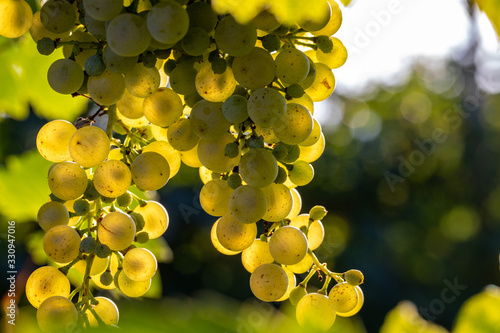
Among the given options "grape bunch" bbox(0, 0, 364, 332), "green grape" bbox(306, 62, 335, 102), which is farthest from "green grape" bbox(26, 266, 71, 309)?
"green grape" bbox(306, 62, 335, 102)

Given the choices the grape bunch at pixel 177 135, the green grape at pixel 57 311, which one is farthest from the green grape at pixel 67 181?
the green grape at pixel 57 311

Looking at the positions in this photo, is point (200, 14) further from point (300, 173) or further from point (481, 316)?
point (481, 316)

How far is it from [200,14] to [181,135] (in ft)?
0.42

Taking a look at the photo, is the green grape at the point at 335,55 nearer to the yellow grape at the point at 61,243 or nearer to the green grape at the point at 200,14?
the green grape at the point at 200,14

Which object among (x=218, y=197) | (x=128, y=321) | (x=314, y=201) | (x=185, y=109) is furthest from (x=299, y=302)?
(x=314, y=201)

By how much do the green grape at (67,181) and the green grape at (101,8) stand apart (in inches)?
6.2

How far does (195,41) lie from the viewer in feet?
1.29

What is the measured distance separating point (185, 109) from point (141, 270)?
0.19m

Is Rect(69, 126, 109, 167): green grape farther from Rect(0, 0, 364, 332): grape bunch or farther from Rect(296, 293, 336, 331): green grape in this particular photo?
Rect(296, 293, 336, 331): green grape

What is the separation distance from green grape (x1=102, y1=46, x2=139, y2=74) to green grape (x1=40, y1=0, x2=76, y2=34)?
5cm

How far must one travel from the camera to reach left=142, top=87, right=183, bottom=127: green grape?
457 mm

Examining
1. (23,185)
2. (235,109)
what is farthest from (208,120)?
(23,185)

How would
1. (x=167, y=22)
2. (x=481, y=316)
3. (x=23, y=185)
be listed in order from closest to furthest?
(x=481, y=316) < (x=167, y=22) < (x=23, y=185)

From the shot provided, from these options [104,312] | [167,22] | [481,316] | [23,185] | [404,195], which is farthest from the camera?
[404,195]
